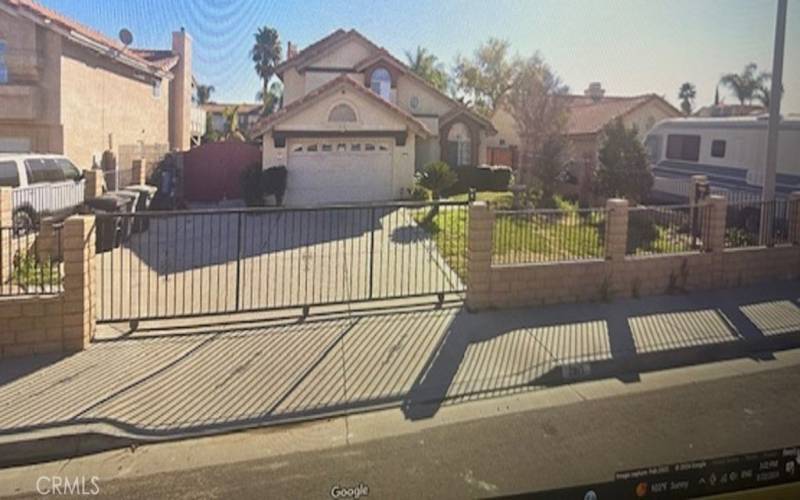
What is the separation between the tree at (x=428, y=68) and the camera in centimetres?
276

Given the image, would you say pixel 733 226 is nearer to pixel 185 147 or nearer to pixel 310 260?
pixel 310 260

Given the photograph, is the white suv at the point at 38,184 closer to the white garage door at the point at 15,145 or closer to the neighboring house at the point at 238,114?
the white garage door at the point at 15,145

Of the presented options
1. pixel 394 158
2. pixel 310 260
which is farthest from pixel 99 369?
pixel 394 158

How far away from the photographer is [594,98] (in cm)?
368

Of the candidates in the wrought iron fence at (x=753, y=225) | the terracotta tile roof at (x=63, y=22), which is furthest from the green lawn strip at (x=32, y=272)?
the wrought iron fence at (x=753, y=225)

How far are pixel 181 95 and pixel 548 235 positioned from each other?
4090 millimetres

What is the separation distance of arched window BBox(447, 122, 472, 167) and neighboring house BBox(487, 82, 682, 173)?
29 cm

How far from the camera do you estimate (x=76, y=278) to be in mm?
4066

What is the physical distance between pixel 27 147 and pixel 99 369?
5.20 ft

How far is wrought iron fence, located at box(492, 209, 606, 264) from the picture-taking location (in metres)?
5.62

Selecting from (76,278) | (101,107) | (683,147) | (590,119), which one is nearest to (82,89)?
(101,107)

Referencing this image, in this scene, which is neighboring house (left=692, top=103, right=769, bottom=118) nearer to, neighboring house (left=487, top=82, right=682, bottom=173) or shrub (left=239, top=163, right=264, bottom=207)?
neighboring house (left=487, top=82, right=682, bottom=173)

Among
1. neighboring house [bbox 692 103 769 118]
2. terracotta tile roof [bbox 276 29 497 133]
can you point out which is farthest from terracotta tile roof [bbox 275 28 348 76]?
neighboring house [bbox 692 103 769 118]

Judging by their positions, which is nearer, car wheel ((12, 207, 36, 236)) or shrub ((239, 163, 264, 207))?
car wheel ((12, 207, 36, 236))
